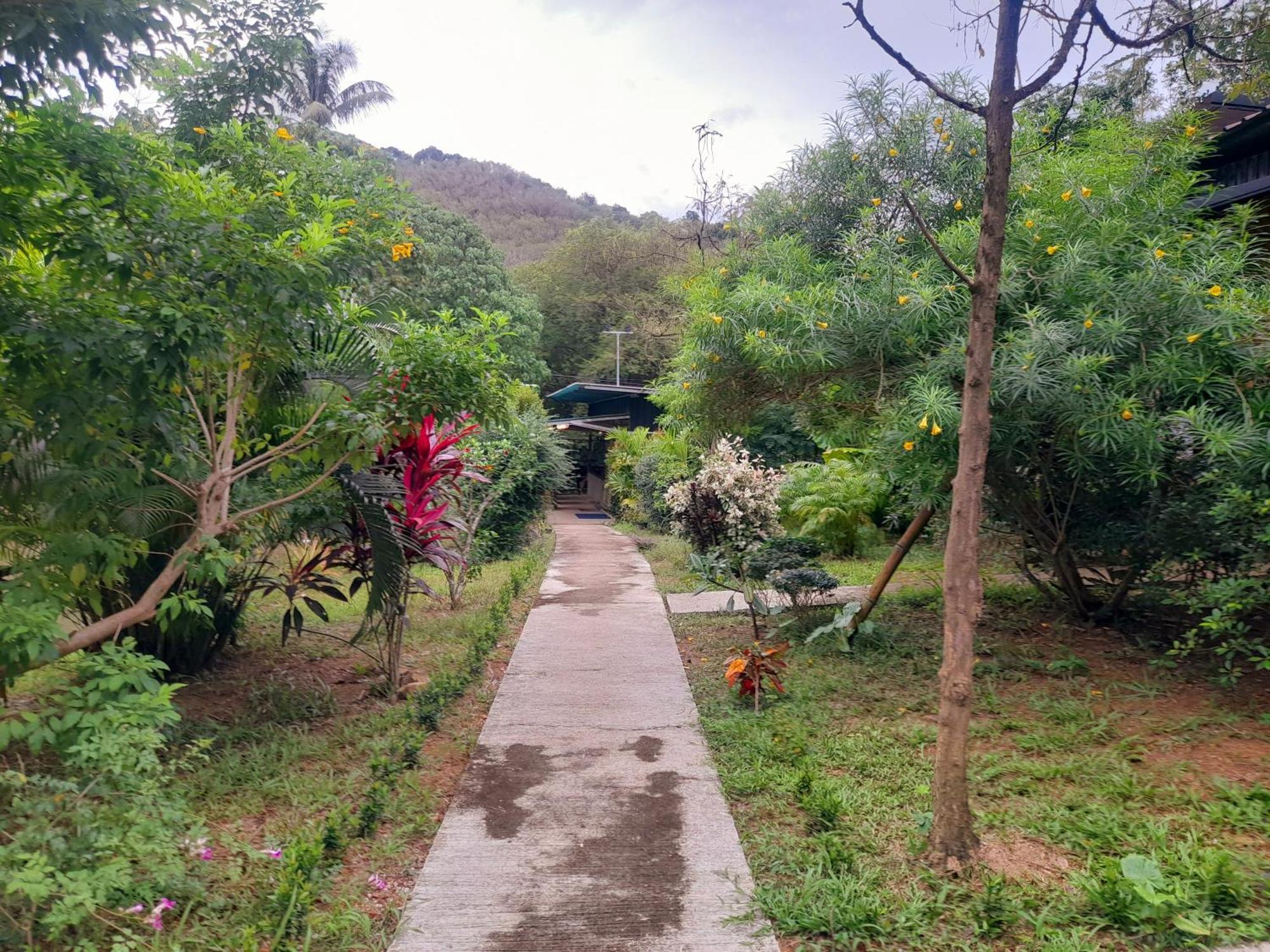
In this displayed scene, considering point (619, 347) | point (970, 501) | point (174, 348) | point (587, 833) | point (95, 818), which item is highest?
point (619, 347)

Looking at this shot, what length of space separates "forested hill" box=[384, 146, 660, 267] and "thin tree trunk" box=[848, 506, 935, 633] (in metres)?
46.4

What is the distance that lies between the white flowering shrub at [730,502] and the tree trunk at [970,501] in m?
6.44

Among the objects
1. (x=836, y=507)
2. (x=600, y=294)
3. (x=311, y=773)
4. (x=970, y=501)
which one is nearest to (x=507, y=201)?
(x=600, y=294)

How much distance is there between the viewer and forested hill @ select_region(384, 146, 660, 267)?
58219mm

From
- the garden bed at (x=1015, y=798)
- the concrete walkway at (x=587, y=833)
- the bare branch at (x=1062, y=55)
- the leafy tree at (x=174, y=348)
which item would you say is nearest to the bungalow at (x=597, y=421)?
the concrete walkway at (x=587, y=833)

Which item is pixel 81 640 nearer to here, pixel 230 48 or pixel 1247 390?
pixel 230 48

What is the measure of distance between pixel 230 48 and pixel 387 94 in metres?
31.4

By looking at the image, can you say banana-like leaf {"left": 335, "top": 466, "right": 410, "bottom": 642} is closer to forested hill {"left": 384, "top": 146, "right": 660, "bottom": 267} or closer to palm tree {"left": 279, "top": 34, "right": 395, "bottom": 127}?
palm tree {"left": 279, "top": 34, "right": 395, "bottom": 127}

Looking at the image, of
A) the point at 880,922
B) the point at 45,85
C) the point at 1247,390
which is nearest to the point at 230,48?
the point at 45,85

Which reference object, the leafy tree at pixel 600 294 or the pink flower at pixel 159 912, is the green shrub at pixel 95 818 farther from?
the leafy tree at pixel 600 294

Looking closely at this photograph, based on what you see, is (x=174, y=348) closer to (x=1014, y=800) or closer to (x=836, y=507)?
(x=1014, y=800)

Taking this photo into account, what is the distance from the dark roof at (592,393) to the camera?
27.6 m

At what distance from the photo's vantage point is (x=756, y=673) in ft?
19.4

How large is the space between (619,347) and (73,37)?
3102 cm
